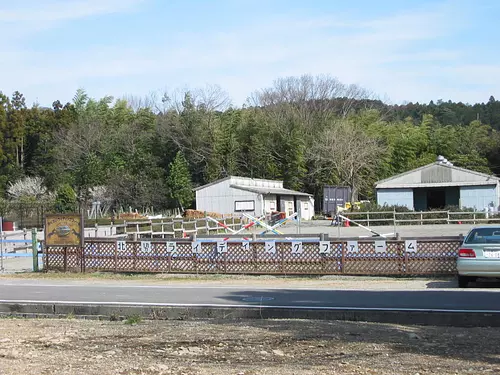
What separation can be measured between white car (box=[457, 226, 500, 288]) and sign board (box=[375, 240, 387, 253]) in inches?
161

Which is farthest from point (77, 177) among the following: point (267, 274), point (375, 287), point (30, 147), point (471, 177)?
point (375, 287)

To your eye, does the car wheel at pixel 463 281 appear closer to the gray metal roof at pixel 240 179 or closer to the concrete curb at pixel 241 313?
the concrete curb at pixel 241 313

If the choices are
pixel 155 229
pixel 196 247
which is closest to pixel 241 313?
pixel 196 247

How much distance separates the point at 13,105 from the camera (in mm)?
88688

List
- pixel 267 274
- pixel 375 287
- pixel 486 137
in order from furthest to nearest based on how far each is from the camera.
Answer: pixel 486 137 → pixel 267 274 → pixel 375 287

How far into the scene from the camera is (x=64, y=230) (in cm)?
2500

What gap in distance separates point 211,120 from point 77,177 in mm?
15586

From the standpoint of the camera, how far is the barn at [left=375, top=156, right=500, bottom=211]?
6103 centimetres

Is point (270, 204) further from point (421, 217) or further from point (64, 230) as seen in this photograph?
point (64, 230)

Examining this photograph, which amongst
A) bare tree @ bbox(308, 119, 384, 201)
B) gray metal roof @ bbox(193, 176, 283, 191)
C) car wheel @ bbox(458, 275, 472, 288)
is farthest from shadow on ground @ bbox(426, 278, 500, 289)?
bare tree @ bbox(308, 119, 384, 201)

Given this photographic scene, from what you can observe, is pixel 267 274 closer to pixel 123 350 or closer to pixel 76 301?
pixel 76 301

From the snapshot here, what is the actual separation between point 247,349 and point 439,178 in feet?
183

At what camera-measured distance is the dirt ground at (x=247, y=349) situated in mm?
8219

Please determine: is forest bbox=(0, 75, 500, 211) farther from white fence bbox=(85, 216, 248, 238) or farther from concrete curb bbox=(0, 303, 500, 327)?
concrete curb bbox=(0, 303, 500, 327)
